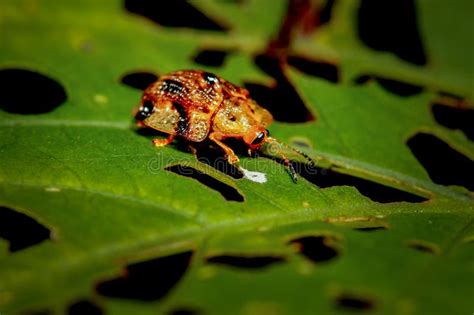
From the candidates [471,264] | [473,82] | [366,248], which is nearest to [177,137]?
[366,248]

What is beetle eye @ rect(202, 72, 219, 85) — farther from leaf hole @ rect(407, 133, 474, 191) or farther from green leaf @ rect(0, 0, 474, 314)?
leaf hole @ rect(407, 133, 474, 191)

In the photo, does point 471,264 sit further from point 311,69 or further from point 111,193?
point 311,69

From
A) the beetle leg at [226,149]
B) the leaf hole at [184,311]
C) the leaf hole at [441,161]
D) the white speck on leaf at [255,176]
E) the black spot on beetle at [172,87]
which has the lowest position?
the leaf hole at [184,311]

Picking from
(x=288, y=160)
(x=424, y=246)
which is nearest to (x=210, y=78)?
(x=288, y=160)

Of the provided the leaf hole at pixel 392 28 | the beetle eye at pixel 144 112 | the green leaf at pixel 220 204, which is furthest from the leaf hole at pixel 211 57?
the leaf hole at pixel 392 28

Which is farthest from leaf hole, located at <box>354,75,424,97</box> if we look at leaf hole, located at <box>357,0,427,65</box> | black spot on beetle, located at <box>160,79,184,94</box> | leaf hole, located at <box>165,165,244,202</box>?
leaf hole, located at <box>165,165,244,202</box>

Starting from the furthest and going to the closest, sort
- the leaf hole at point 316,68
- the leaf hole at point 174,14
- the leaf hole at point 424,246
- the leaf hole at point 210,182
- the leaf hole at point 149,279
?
the leaf hole at point 174,14 < the leaf hole at point 316,68 < the leaf hole at point 210,182 < the leaf hole at point 424,246 < the leaf hole at point 149,279

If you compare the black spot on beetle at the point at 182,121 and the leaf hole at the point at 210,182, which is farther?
the black spot on beetle at the point at 182,121

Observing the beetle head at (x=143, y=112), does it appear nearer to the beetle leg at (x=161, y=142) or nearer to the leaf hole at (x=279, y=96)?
the beetle leg at (x=161, y=142)
